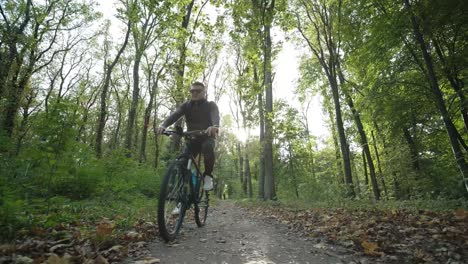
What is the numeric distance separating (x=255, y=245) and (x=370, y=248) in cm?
140

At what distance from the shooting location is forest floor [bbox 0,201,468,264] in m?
2.56

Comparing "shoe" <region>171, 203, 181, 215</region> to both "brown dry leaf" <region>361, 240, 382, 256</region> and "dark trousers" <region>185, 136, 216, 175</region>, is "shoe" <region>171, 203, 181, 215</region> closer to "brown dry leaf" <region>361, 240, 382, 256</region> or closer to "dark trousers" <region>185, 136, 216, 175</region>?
"dark trousers" <region>185, 136, 216, 175</region>

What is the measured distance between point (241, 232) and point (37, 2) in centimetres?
2082

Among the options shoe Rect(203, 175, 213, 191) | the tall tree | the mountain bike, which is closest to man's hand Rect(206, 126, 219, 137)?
the mountain bike

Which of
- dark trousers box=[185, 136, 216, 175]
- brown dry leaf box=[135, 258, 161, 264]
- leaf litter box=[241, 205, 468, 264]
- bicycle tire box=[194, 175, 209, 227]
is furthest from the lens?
bicycle tire box=[194, 175, 209, 227]

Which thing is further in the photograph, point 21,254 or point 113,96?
point 113,96

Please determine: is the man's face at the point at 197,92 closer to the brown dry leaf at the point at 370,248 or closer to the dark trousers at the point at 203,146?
the dark trousers at the point at 203,146

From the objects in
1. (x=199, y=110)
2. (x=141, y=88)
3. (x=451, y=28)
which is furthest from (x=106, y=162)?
(x=141, y=88)

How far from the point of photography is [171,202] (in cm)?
364

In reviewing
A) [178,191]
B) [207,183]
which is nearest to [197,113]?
[207,183]

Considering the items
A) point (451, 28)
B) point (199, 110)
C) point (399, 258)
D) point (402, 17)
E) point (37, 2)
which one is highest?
point (37, 2)

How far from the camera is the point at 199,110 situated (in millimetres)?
4680

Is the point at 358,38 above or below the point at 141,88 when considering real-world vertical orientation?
below

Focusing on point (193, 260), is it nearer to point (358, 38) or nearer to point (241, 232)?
point (241, 232)
